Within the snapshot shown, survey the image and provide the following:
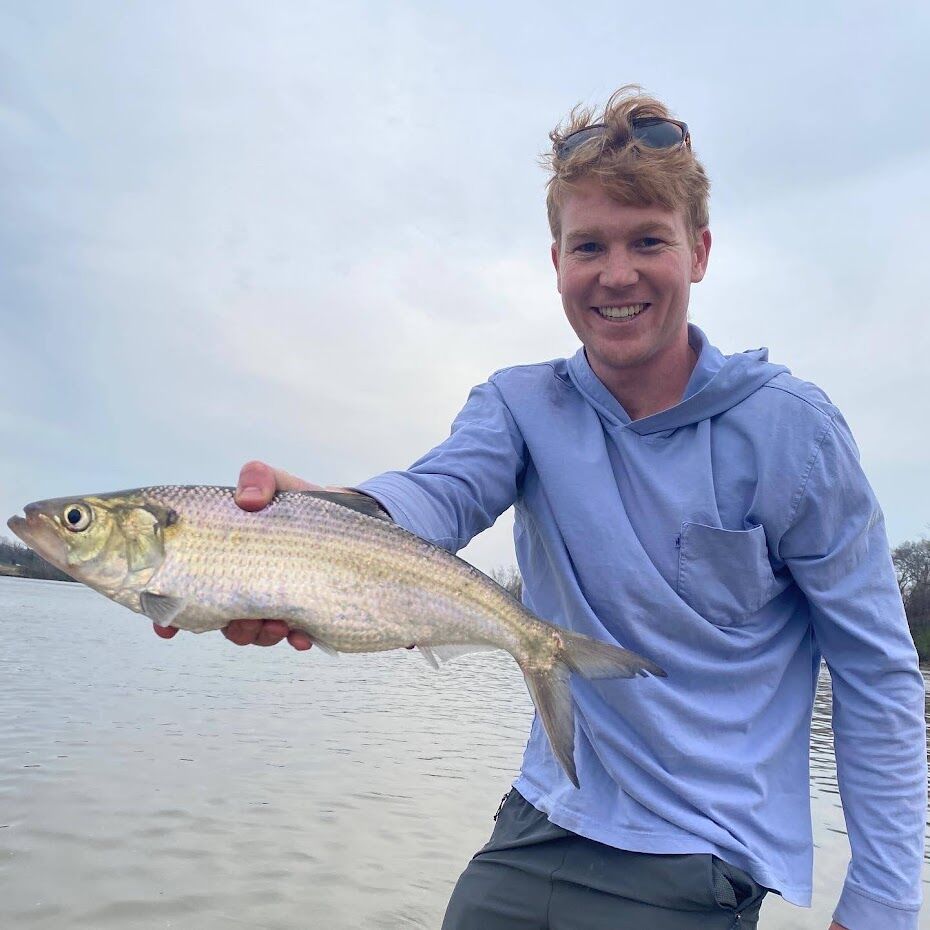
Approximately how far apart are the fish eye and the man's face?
79.7 inches

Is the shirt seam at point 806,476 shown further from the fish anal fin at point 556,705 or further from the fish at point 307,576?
the fish anal fin at point 556,705

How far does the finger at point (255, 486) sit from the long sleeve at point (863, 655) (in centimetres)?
192

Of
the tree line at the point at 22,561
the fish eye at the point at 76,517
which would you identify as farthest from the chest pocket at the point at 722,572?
the tree line at the point at 22,561

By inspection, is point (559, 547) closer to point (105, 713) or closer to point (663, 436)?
point (663, 436)

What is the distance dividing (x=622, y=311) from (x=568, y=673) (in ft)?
4.76

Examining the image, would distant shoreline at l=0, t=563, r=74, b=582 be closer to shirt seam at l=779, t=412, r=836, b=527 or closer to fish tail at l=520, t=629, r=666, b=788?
fish tail at l=520, t=629, r=666, b=788

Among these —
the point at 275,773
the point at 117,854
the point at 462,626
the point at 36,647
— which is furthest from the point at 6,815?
the point at 36,647

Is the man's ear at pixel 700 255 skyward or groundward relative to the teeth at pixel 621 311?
skyward

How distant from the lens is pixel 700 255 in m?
3.62

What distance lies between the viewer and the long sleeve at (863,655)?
300cm

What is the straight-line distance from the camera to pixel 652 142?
337cm

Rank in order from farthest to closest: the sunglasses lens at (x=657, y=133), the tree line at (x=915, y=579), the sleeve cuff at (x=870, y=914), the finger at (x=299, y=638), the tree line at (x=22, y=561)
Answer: the tree line at (x=22, y=561), the tree line at (x=915, y=579), the sunglasses lens at (x=657, y=133), the sleeve cuff at (x=870, y=914), the finger at (x=299, y=638)

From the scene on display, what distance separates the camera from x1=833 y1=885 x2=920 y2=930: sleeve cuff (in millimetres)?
2898

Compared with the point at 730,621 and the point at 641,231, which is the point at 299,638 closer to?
the point at 730,621
